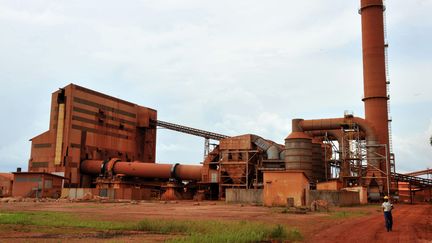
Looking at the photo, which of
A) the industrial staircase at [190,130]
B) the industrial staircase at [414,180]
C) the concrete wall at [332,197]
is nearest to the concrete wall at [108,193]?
the industrial staircase at [190,130]

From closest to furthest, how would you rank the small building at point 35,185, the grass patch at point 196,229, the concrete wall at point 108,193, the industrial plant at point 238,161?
the grass patch at point 196,229 < the industrial plant at point 238,161 < the small building at point 35,185 < the concrete wall at point 108,193

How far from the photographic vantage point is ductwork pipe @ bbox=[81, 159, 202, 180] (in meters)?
60.2

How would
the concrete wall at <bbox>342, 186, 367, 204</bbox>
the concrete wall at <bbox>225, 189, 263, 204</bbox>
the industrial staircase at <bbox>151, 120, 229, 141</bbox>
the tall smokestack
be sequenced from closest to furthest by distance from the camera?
1. the concrete wall at <bbox>225, 189, 263, 204</bbox>
2. the concrete wall at <bbox>342, 186, 367, 204</bbox>
3. the tall smokestack
4. the industrial staircase at <bbox>151, 120, 229, 141</bbox>

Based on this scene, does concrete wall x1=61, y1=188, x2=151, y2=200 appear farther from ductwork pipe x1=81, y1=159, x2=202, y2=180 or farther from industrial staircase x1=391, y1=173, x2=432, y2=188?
industrial staircase x1=391, y1=173, x2=432, y2=188

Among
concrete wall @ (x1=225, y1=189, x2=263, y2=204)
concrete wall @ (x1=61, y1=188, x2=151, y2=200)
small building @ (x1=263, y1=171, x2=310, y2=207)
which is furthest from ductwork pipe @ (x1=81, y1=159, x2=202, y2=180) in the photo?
Answer: small building @ (x1=263, y1=171, x2=310, y2=207)

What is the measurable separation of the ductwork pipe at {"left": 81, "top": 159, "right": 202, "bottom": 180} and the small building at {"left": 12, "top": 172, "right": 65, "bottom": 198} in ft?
22.5

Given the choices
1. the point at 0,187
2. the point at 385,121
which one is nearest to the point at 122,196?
the point at 0,187

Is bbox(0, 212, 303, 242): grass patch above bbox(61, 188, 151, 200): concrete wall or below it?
below

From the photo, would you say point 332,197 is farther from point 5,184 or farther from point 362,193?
point 5,184

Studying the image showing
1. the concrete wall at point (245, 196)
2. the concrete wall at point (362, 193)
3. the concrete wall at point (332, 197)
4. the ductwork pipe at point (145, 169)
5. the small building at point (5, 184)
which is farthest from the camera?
the small building at point (5, 184)

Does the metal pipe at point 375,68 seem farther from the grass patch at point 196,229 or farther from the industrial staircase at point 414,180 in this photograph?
the grass patch at point 196,229

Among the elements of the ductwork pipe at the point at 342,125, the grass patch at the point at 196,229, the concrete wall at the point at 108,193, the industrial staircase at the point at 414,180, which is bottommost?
the grass patch at the point at 196,229

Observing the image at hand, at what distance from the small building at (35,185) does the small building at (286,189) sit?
31869 mm

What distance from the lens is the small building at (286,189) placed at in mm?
38656
